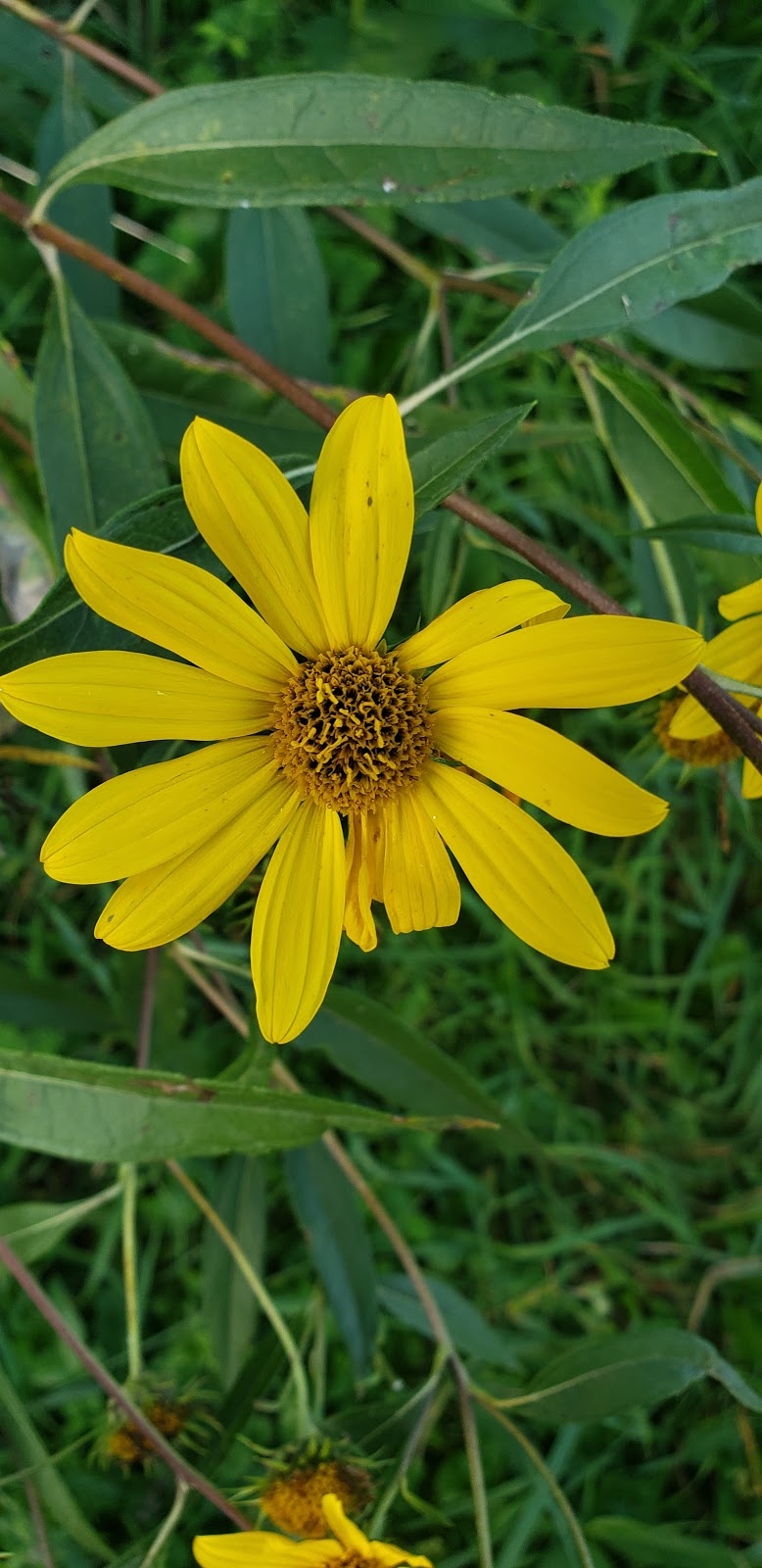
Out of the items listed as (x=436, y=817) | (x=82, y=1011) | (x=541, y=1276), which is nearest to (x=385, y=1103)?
(x=541, y=1276)

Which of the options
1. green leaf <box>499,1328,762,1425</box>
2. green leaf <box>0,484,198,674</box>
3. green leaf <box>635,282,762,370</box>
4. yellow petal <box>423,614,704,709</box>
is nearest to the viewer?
yellow petal <box>423,614,704,709</box>

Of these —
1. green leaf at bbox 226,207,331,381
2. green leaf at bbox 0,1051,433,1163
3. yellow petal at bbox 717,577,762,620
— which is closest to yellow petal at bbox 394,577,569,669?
yellow petal at bbox 717,577,762,620

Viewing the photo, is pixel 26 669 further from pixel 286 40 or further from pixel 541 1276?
pixel 541 1276

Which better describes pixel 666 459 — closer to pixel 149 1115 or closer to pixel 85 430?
pixel 85 430

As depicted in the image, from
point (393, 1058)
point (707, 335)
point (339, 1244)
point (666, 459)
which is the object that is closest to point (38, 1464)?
point (339, 1244)

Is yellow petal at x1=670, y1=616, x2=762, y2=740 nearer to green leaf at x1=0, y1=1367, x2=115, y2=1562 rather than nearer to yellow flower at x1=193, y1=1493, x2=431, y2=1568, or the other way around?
yellow flower at x1=193, y1=1493, x2=431, y2=1568

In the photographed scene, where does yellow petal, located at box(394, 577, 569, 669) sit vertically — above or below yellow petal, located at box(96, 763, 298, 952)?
above

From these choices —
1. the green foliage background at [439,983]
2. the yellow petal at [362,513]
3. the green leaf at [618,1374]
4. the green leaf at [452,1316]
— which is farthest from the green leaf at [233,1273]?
the yellow petal at [362,513]
